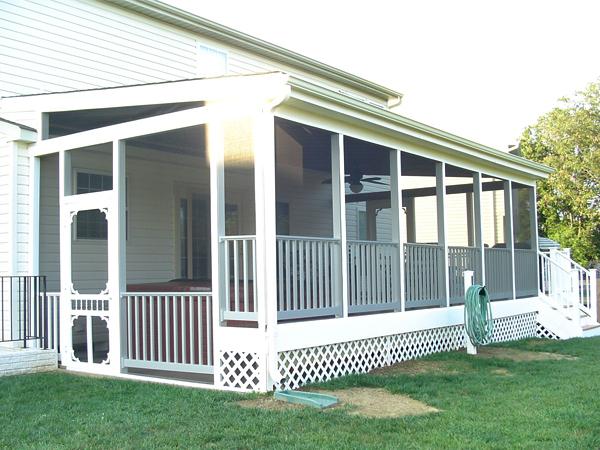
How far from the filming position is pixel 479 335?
940 centimetres

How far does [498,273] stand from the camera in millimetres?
11453

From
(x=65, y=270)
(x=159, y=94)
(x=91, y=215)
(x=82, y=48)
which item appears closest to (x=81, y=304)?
(x=65, y=270)

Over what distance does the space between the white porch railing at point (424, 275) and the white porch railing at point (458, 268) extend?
51cm


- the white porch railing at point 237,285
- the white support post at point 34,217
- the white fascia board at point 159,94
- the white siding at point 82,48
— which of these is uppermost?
the white siding at point 82,48

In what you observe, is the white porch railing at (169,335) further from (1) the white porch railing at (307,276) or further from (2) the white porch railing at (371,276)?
(2) the white porch railing at (371,276)

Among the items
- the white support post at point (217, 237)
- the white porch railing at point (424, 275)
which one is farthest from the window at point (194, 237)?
the white support post at point (217, 237)

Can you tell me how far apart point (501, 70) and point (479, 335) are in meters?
26.5

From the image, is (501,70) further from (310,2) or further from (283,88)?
(283,88)

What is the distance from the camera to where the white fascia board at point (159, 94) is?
6.64m

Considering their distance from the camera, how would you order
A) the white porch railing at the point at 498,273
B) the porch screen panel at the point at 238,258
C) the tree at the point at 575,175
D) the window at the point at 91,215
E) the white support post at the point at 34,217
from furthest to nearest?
1. the tree at the point at 575,175
2. the white porch railing at the point at 498,273
3. the window at the point at 91,215
4. the white support post at the point at 34,217
5. the porch screen panel at the point at 238,258

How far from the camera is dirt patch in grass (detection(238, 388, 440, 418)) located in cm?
596

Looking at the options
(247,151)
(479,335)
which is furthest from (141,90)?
(479,335)

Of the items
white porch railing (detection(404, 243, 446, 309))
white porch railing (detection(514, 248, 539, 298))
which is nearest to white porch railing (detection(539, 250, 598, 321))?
white porch railing (detection(514, 248, 539, 298))

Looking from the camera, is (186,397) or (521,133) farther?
(521,133)
